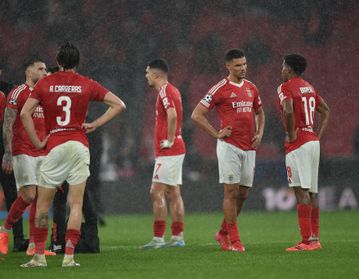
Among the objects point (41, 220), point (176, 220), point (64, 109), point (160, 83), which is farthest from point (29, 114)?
point (176, 220)

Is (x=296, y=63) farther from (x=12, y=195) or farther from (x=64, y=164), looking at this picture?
(x=12, y=195)

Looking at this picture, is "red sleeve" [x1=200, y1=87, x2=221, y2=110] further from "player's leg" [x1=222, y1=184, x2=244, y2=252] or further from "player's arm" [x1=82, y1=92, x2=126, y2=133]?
"player's arm" [x1=82, y1=92, x2=126, y2=133]

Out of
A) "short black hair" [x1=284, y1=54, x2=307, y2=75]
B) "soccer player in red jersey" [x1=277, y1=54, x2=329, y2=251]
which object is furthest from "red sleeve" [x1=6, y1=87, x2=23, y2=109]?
"short black hair" [x1=284, y1=54, x2=307, y2=75]

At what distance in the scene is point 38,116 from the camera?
34.3 ft

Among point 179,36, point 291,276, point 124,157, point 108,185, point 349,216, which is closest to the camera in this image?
point 291,276

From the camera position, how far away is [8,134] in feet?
33.6

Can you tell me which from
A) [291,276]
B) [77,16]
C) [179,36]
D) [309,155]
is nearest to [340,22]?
[179,36]

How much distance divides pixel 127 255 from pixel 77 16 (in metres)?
15.6

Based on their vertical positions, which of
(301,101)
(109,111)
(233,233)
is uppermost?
(301,101)

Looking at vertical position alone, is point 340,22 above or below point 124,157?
above

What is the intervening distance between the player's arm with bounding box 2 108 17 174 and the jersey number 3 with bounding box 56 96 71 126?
178 centimetres

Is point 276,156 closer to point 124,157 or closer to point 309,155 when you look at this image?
point 124,157

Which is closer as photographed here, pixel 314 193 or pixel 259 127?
pixel 314 193

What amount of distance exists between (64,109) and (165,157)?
3.10m
